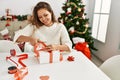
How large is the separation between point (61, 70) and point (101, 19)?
2342 mm

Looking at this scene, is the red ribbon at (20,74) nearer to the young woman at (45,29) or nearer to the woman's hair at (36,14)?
the young woman at (45,29)

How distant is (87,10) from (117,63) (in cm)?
258

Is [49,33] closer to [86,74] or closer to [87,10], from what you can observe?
[86,74]

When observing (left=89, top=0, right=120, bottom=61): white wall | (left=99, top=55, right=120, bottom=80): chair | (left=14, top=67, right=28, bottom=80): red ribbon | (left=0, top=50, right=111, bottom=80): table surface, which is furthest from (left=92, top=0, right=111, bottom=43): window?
(left=14, top=67, right=28, bottom=80): red ribbon

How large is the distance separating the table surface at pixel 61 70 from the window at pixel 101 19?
1.92 meters

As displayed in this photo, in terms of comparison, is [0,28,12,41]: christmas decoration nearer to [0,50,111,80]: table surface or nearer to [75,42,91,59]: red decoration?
[75,42,91,59]: red decoration

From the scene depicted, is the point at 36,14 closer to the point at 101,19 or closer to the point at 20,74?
the point at 20,74

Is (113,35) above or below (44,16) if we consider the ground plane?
below

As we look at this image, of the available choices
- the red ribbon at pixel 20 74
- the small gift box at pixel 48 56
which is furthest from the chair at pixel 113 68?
the red ribbon at pixel 20 74

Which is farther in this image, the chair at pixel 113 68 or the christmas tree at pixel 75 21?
the christmas tree at pixel 75 21

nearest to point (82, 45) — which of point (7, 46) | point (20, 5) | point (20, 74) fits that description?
point (7, 46)

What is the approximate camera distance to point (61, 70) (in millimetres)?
1059

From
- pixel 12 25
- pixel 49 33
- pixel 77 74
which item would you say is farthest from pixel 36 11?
pixel 12 25

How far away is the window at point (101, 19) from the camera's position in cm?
298
